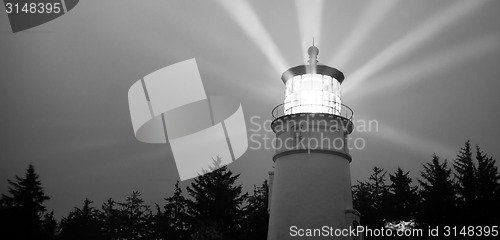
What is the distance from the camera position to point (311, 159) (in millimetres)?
16578

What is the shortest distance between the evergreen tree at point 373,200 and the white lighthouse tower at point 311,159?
1923 cm

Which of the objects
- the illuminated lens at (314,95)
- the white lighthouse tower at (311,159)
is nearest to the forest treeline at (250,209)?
the white lighthouse tower at (311,159)

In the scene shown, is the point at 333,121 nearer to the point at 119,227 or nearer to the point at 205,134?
the point at 205,134

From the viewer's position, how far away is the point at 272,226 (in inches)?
667

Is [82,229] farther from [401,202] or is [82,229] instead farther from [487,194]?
[487,194]

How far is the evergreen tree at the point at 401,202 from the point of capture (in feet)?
115

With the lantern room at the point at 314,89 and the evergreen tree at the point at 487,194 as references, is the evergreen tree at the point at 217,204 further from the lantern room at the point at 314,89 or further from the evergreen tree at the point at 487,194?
the lantern room at the point at 314,89

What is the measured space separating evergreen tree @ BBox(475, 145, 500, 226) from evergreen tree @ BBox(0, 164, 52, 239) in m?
29.8

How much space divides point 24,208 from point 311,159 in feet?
85.8

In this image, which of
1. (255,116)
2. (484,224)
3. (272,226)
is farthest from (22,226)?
(484,224)

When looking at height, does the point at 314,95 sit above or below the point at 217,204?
below

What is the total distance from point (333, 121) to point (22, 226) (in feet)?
81.6

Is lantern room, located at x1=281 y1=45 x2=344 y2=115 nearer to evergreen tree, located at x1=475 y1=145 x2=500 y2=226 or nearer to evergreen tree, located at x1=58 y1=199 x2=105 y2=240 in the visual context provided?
evergreen tree, located at x1=475 y1=145 x2=500 y2=226

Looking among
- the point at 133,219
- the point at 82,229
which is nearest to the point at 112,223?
the point at 133,219
